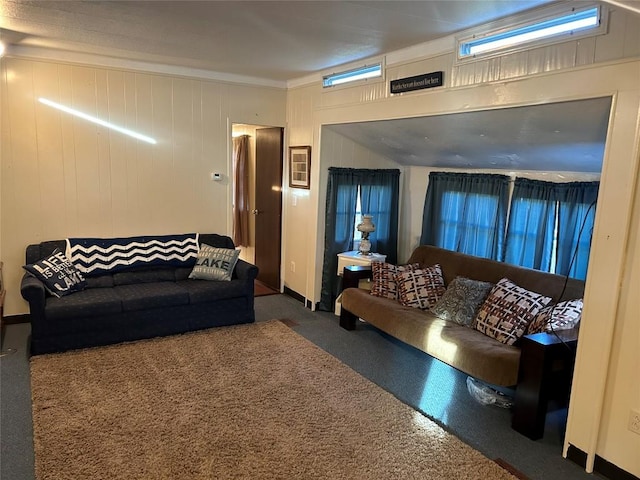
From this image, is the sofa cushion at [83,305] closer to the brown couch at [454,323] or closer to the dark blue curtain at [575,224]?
the brown couch at [454,323]

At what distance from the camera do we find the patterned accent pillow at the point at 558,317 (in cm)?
291

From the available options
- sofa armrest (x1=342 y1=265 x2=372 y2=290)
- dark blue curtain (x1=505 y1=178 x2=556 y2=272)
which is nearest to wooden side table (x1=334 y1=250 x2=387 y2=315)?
sofa armrest (x1=342 y1=265 x2=372 y2=290)

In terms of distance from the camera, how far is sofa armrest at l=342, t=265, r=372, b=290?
14.4 feet

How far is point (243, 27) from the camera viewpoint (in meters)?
3.11

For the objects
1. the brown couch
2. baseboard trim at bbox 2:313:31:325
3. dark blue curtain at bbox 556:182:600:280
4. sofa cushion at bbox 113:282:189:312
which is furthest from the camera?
baseboard trim at bbox 2:313:31:325

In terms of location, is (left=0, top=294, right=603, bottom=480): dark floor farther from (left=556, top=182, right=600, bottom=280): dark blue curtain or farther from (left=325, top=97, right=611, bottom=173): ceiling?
(left=325, top=97, right=611, bottom=173): ceiling

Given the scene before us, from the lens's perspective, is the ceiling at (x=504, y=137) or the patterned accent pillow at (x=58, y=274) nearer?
the ceiling at (x=504, y=137)

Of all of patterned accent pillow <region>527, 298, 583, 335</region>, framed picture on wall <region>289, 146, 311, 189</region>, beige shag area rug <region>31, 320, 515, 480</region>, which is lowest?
beige shag area rug <region>31, 320, 515, 480</region>

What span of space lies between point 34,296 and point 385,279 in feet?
9.26

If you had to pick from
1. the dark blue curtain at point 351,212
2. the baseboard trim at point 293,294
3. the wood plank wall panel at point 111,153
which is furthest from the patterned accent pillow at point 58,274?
the dark blue curtain at point 351,212

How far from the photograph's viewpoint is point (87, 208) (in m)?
4.42

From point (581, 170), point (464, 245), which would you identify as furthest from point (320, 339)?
point (581, 170)

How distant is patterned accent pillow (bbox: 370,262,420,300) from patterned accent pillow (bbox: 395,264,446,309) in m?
0.07

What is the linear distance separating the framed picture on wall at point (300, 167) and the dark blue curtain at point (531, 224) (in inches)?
80.5
